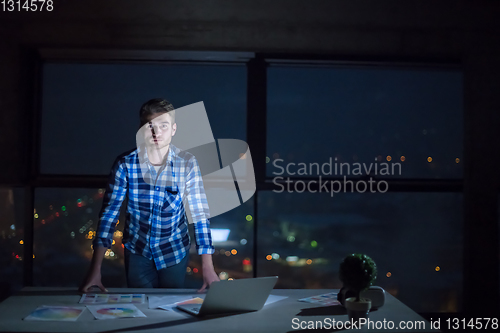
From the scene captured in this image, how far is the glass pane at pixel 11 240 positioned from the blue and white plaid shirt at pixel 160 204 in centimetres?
132

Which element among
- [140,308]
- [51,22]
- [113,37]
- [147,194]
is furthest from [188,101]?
[140,308]

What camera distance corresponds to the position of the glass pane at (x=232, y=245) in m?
3.21

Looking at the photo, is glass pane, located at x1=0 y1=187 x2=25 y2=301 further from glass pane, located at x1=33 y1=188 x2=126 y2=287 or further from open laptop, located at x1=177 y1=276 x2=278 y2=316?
open laptop, located at x1=177 y1=276 x2=278 y2=316

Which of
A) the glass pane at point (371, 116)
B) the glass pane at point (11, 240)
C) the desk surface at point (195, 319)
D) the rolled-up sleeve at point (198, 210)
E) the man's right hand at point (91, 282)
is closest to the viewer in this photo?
the desk surface at point (195, 319)

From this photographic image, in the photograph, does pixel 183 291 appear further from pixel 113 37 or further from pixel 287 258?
pixel 113 37

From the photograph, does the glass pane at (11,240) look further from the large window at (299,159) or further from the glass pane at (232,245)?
the glass pane at (232,245)

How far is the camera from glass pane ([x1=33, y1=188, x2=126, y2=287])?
320 cm

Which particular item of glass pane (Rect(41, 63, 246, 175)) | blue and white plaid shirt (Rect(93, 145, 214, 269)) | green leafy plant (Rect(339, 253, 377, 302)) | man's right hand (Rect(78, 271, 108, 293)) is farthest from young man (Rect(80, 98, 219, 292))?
glass pane (Rect(41, 63, 246, 175))

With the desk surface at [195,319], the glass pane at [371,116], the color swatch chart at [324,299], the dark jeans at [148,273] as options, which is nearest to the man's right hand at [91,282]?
the desk surface at [195,319]

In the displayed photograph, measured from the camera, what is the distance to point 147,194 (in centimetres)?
211

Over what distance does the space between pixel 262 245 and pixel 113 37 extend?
1.88 m

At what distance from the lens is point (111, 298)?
160 centimetres

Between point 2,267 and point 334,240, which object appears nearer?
point 2,267

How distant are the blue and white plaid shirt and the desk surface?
52 centimetres
